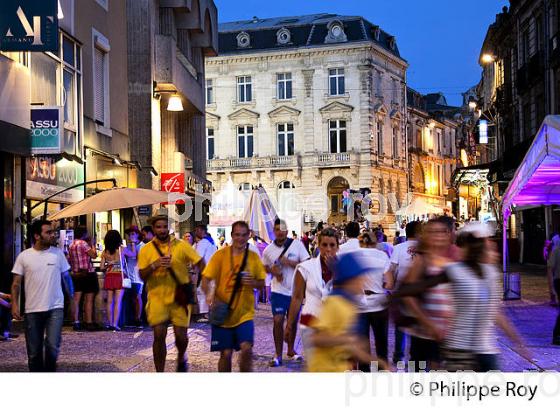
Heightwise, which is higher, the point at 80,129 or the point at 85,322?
the point at 80,129

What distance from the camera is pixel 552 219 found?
97.5 ft

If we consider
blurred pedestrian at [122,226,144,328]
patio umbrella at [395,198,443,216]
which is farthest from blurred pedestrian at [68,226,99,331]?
patio umbrella at [395,198,443,216]

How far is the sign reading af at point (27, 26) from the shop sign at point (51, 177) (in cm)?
267

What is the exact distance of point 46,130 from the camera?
16.0 meters

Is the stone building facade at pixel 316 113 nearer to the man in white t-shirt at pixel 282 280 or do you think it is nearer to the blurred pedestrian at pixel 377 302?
the man in white t-shirt at pixel 282 280

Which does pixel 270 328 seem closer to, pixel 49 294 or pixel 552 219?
pixel 49 294

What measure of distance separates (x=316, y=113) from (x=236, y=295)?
43.5 ft

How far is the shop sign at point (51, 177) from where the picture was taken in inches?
655

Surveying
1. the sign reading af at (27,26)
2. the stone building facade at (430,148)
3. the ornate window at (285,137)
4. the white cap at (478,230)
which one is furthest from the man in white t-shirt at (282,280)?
the stone building facade at (430,148)

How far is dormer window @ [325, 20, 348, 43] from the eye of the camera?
20.3 m

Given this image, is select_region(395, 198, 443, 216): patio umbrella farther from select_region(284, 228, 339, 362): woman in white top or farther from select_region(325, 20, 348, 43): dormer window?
select_region(284, 228, 339, 362): woman in white top

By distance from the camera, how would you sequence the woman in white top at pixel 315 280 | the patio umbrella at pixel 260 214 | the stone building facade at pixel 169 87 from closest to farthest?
1. the woman in white top at pixel 315 280
2. the patio umbrella at pixel 260 214
3. the stone building facade at pixel 169 87

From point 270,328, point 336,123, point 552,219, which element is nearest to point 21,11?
point 270,328
